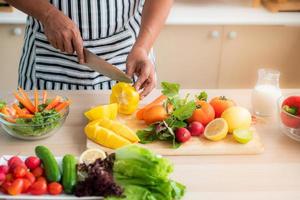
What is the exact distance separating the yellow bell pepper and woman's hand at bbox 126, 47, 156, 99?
52 mm

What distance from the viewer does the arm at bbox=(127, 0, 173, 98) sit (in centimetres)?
136

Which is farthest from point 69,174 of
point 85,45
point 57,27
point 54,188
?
point 85,45

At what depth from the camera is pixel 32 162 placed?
103 centimetres

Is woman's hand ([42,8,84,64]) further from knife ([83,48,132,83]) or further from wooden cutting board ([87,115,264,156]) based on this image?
wooden cutting board ([87,115,264,156])

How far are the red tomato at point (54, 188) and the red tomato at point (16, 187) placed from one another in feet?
0.18

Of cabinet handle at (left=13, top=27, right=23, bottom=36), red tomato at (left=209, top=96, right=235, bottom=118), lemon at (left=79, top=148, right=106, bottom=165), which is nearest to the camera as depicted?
lemon at (left=79, top=148, right=106, bottom=165)

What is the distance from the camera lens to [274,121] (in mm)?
1347

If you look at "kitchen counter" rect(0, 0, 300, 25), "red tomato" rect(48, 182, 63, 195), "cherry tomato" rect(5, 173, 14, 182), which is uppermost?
"kitchen counter" rect(0, 0, 300, 25)

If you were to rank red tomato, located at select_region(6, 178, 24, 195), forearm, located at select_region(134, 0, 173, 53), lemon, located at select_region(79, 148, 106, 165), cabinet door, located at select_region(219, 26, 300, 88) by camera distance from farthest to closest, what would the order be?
cabinet door, located at select_region(219, 26, 300, 88) → forearm, located at select_region(134, 0, 173, 53) → lemon, located at select_region(79, 148, 106, 165) → red tomato, located at select_region(6, 178, 24, 195)

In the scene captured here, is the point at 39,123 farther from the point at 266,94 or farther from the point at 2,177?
the point at 266,94

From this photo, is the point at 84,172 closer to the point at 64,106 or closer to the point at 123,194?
the point at 123,194

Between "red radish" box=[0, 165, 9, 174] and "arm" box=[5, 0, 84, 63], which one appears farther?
"arm" box=[5, 0, 84, 63]

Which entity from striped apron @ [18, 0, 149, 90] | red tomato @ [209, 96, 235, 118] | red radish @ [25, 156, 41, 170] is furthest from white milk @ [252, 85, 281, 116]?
red radish @ [25, 156, 41, 170]

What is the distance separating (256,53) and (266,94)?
106cm
